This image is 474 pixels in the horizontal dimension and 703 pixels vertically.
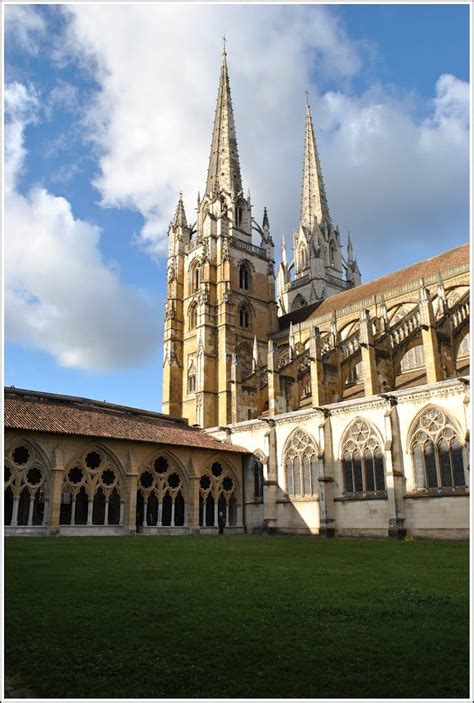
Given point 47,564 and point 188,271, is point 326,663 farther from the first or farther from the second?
point 188,271

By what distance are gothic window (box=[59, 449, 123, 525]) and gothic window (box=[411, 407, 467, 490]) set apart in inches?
487

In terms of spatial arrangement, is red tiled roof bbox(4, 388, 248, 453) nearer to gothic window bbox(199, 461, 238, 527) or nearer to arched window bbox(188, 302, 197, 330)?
gothic window bbox(199, 461, 238, 527)

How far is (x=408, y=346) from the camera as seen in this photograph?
2841 centimetres

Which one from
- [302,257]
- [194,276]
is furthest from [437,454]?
[302,257]

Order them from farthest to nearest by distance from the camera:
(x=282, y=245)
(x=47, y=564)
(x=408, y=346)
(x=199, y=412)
→ (x=282, y=245) → (x=199, y=412) → (x=408, y=346) → (x=47, y=564)

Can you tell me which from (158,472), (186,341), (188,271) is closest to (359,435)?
(158,472)

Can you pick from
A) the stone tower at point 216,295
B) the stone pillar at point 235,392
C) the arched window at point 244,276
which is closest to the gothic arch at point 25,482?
the stone pillar at point 235,392

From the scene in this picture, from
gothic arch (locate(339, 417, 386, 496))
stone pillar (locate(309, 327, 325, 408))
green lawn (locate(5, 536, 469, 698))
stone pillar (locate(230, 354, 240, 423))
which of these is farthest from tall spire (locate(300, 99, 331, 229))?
green lawn (locate(5, 536, 469, 698))

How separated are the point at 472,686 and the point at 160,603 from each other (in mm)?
4537

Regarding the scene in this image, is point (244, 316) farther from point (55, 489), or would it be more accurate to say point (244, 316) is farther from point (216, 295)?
point (55, 489)

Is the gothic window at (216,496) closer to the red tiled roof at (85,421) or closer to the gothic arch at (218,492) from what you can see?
the gothic arch at (218,492)

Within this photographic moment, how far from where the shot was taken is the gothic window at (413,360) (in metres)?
32.2

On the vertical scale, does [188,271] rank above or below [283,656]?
above

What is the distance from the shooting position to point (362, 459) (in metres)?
23.5
